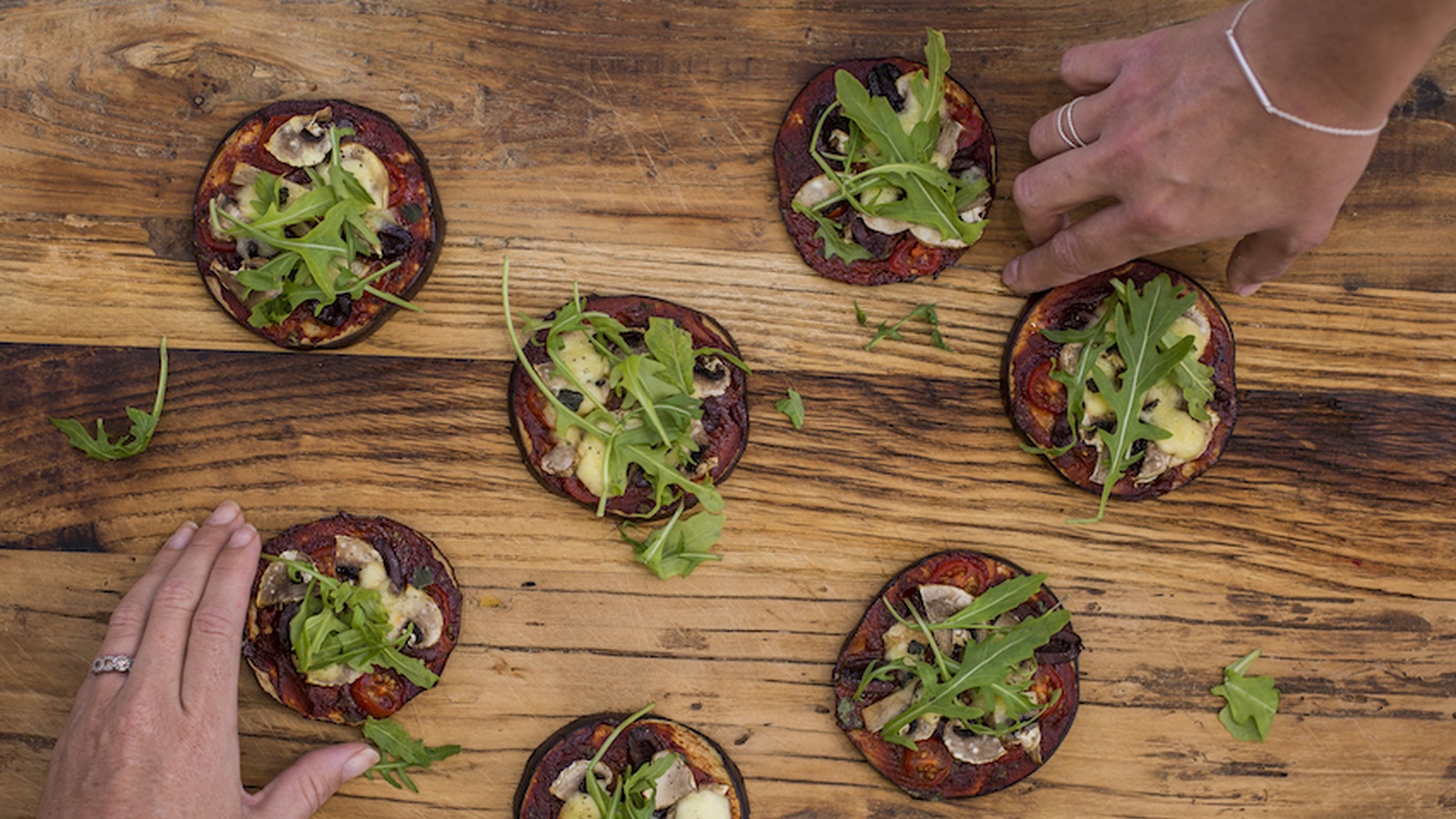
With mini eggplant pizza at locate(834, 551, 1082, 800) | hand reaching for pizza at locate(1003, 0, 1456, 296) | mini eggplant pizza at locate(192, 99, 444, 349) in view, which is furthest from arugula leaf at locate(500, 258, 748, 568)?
hand reaching for pizza at locate(1003, 0, 1456, 296)

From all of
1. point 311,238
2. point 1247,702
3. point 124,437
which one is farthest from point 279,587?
point 1247,702

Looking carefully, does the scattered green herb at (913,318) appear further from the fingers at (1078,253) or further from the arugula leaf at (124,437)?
the arugula leaf at (124,437)

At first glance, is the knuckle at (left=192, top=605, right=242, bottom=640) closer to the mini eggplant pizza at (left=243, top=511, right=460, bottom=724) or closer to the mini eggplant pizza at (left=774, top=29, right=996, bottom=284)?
the mini eggplant pizza at (left=243, top=511, right=460, bottom=724)

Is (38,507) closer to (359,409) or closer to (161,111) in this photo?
(359,409)

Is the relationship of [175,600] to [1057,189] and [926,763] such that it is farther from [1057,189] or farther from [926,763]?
[1057,189]

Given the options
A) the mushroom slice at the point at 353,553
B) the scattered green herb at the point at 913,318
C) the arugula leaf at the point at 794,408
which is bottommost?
the mushroom slice at the point at 353,553

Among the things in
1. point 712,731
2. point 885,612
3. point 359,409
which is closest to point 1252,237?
point 885,612

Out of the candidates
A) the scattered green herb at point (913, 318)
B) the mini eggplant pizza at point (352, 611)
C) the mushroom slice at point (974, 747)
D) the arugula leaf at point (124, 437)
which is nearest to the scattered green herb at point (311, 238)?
the arugula leaf at point (124, 437)
